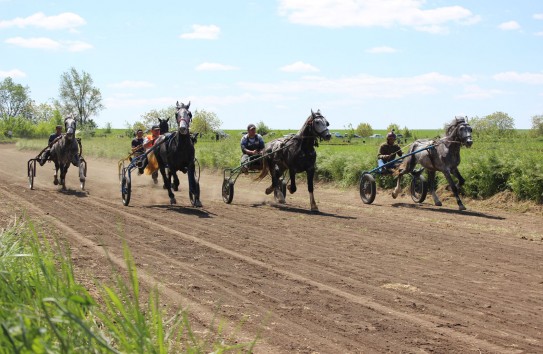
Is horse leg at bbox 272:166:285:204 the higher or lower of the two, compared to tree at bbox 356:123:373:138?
lower

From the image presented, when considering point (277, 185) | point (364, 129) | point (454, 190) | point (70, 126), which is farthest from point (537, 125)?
point (70, 126)

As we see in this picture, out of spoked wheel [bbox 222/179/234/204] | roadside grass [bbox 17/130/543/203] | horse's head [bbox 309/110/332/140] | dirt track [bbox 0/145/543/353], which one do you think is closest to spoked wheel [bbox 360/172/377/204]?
dirt track [bbox 0/145/543/353]

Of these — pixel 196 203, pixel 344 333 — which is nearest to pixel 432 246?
pixel 344 333

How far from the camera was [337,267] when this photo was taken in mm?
8234

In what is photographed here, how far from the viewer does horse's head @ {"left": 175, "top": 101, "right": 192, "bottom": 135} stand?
1403 centimetres

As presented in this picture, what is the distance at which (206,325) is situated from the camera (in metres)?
5.61

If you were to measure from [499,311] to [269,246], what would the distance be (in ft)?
13.6

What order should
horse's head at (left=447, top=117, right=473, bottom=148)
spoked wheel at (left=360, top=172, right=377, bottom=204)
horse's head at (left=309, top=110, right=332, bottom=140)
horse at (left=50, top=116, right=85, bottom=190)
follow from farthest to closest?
horse at (left=50, top=116, right=85, bottom=190) → spoked wheel at (left=360, top=172, right=377, bottom=204) → horse's head at (left=447, top=117, right=473, bottom=148) → horse's head at (left=309, top=110, right=332, bottom=140)

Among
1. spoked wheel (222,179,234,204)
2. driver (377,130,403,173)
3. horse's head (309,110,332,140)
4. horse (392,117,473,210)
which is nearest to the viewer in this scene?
horse's head (309,110,332,140)

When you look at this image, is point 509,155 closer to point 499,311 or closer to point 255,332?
point 499,311

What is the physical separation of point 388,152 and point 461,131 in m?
3.19

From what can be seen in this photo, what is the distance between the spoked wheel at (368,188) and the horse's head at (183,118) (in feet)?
16.8

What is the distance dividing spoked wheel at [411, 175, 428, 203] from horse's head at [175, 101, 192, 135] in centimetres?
613

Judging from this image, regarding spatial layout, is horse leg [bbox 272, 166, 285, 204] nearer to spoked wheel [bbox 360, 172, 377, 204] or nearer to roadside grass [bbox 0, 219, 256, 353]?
spoked wheel [bbox 360, 172, 377, 204]
